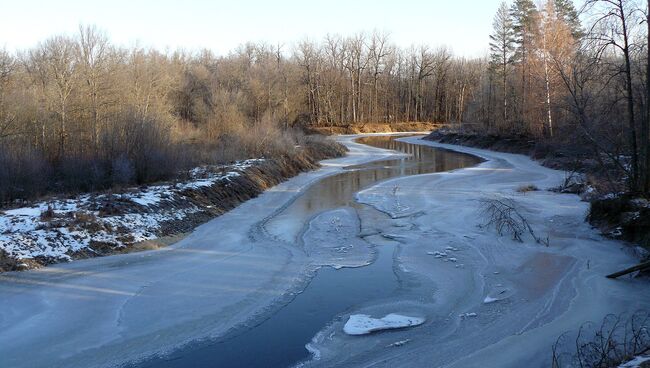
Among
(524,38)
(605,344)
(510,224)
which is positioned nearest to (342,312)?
(605,344)

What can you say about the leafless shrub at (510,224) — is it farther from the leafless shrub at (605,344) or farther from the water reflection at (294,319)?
the leafless shrub at (605,344)

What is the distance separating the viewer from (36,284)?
9883 mm

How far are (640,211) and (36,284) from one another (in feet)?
45.3

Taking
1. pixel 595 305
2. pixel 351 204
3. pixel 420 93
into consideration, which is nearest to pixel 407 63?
pixel 420 93

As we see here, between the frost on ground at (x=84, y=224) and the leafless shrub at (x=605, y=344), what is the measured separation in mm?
9794

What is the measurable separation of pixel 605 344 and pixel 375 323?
3211mm

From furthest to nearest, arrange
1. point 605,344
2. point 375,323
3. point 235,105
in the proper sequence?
point 235,105 < point 375,323 < point 605,344

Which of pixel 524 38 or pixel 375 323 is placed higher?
pixel 524 38

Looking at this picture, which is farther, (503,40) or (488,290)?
(503,40)

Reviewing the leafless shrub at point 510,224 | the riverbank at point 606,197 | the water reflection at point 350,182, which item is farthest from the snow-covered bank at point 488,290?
the water reflection at point 350,182

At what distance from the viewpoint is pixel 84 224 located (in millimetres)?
12562

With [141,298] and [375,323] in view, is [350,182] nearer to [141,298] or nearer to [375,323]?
[141,298]

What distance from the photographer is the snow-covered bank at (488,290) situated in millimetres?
7230

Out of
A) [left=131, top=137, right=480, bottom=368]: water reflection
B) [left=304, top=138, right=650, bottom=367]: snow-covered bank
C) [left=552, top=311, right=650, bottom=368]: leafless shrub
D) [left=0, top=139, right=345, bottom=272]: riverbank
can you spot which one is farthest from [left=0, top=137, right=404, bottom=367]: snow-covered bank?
[left=552, top=311, right=650, bottom=368]: leafless shrub
